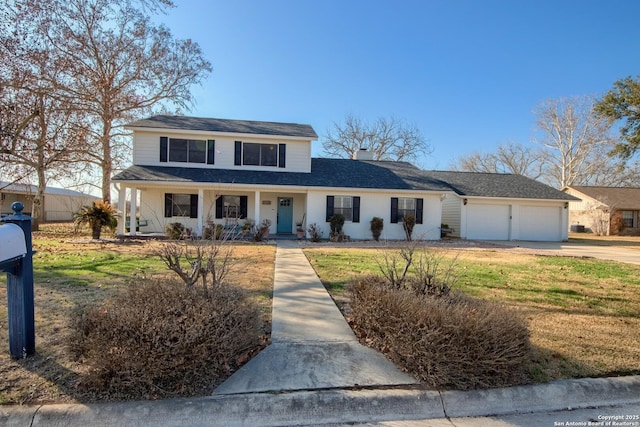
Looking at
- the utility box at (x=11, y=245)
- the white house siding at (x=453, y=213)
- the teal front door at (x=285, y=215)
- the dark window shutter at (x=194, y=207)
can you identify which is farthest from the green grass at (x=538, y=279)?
the dark window shutter at (x=194, y=207)

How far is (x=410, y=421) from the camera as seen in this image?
275 cm

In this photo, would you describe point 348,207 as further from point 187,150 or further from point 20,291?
point 20,291

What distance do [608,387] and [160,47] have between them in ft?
90.1

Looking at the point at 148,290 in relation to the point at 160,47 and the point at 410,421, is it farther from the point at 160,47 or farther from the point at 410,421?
the point at 160,47

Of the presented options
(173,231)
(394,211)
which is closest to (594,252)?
(394,211)

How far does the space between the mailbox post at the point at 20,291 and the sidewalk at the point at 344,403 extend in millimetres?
934

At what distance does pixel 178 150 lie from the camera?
17297mm

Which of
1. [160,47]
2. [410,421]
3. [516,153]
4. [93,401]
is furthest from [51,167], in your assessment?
[516,153]

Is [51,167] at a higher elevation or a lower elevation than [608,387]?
higher

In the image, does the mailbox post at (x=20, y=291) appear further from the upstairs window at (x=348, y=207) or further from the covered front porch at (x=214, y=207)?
the upstairs window at (x=348, y=207)

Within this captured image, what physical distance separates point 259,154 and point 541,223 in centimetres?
1638

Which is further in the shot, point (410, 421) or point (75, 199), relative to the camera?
point (75, 199)

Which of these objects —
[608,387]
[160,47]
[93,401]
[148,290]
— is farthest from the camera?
[160,47]

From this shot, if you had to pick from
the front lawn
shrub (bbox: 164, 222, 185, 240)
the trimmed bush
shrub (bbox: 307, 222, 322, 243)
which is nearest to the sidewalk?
the trimmed bush
